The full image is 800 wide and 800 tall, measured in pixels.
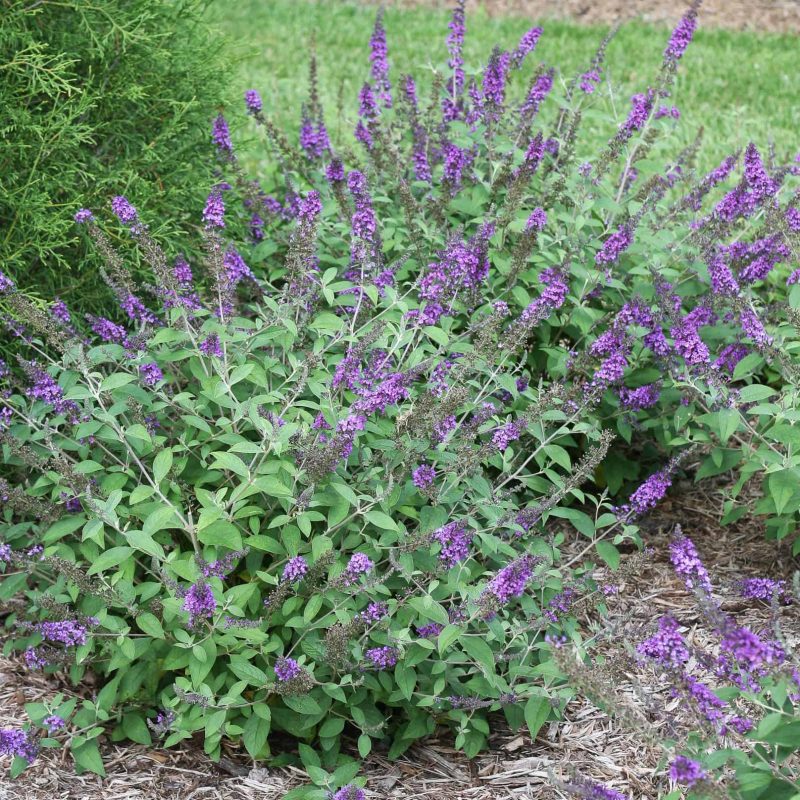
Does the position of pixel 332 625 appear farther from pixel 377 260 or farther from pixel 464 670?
pixel 377 260

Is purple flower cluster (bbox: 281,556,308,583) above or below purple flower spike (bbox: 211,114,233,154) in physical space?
below

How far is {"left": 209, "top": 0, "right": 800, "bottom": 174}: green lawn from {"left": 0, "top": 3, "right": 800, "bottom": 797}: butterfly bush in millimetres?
4253

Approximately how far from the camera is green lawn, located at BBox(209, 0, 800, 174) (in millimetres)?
9023

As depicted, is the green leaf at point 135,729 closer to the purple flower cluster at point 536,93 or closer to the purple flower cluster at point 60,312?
the purple flower cluster at point 60,312

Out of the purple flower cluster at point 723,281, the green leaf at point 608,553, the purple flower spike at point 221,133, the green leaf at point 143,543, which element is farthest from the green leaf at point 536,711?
the purple flower spike at point 221,133

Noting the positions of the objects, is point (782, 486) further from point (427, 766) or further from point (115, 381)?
point (115, 381)

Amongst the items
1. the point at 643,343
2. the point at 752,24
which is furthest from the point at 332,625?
the point at 752,24

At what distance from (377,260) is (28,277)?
156 centimetres

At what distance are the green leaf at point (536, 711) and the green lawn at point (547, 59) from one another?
5.93 m

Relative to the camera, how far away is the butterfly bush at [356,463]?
3.31 meters

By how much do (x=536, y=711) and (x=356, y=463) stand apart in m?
1.05

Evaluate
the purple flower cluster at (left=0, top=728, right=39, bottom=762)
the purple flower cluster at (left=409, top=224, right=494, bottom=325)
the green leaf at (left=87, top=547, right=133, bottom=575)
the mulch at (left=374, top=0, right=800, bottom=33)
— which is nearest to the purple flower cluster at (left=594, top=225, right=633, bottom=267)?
the purple flower cluster at (left=409, top=224, right=494, bottom=325)

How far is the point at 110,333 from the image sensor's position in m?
3.94

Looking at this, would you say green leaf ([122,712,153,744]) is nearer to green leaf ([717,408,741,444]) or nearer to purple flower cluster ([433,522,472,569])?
purple flower cluster ([433,522,472,569])
